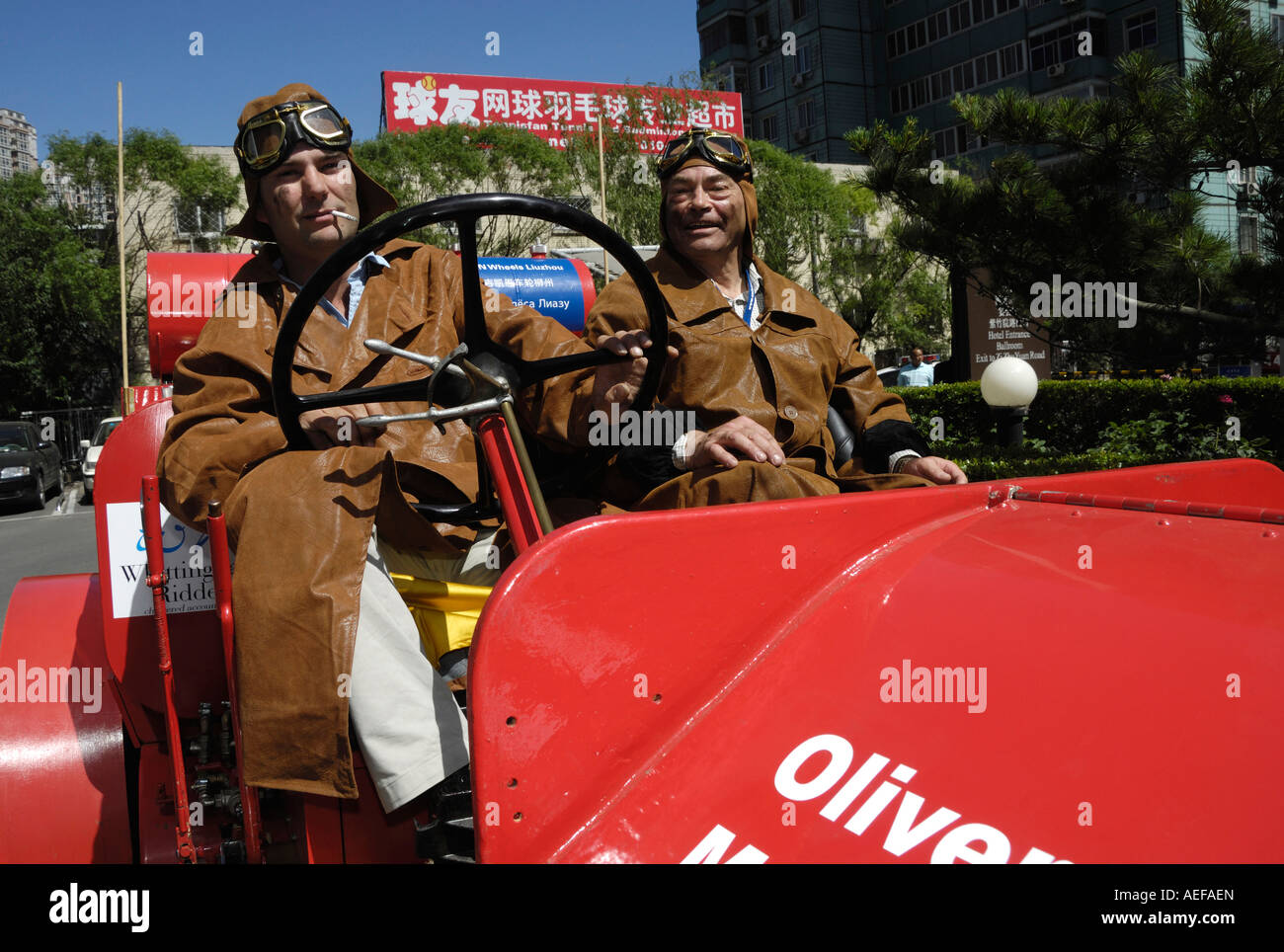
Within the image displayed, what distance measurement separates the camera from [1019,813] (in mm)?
963

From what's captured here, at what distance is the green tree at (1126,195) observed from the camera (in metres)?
5.43

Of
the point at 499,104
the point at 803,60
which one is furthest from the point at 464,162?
the point at 803,60

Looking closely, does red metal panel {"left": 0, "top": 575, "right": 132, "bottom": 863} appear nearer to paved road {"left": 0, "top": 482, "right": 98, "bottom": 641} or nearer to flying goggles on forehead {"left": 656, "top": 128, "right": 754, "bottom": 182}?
flying goggles on forehead {"left": 656, "top": 128, "right": 754, "bottom": 182}

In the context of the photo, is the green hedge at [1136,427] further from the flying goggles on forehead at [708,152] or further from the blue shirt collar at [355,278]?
the blue shirt collar at [355,278]

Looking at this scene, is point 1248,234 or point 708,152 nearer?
point 708,152

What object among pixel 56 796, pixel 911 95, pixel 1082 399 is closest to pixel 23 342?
pixel 1082 399

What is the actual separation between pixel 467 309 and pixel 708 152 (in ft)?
3.29

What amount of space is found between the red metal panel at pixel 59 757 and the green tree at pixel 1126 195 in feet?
17.1

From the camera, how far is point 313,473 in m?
1.73

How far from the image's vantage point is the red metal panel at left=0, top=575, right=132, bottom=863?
6.75ft

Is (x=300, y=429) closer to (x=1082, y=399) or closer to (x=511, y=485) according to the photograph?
(x=511, y=485)

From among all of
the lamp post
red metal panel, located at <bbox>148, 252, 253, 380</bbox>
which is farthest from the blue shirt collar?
the lamp post

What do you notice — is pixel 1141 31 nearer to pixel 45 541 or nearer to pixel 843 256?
pixel 843 256
